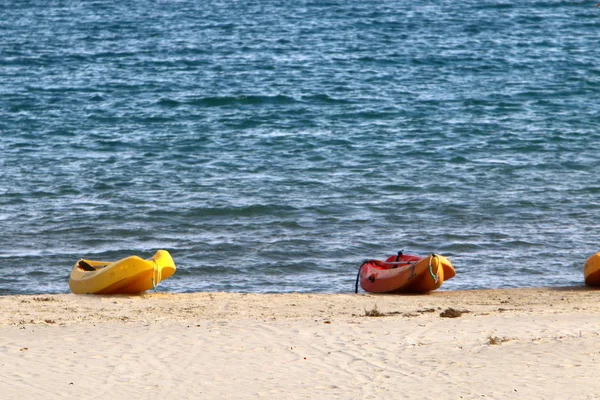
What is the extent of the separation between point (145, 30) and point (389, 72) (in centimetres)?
1297

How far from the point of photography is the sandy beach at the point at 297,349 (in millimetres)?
7738

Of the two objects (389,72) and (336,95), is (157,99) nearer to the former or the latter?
(336,95)

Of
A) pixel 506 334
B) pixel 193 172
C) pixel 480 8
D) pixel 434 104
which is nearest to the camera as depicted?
pixel 506 334

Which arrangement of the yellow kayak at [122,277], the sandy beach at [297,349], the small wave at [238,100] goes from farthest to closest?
the small wave at [238,100]
the yellow kayak at [122,277]
the sandy beach at [297,349]

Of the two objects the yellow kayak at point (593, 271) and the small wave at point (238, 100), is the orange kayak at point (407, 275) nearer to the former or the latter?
the yellow kayak at point (593, 271)

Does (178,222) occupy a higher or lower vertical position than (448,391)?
lower

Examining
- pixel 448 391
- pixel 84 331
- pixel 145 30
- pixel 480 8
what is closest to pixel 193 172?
pixel 84 331

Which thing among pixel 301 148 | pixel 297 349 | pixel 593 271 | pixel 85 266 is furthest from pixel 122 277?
pixel 301 148

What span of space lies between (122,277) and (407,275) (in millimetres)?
3714

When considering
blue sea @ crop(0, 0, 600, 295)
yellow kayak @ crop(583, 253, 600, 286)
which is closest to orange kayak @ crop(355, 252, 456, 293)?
blue sea @ crop(0, 0, 600, 295)

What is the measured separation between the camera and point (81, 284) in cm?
1231

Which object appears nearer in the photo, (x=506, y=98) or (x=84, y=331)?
(x=84, y=331)

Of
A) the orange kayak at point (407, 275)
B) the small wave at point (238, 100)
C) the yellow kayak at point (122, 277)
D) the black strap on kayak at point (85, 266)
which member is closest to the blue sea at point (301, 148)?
the small wave at point (238, 100)

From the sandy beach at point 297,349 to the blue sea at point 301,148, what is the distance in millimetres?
2221
